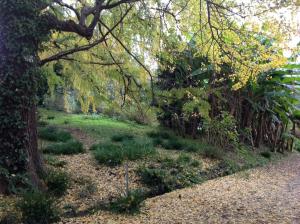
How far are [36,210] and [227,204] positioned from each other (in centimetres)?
266

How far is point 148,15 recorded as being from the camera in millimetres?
5320

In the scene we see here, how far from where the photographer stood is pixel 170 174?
604 cm

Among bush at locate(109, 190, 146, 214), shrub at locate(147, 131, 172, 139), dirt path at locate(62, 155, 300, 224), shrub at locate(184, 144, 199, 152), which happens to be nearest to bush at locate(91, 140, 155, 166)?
shrub at locate(184, 144, 199, 152)

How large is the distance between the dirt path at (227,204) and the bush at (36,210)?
313 mm

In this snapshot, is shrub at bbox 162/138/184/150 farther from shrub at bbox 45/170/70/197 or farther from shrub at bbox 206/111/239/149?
shrub at bbox 45/170/70/197

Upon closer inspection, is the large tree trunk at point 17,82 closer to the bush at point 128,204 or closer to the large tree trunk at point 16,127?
the large tree trunk at point 16,127

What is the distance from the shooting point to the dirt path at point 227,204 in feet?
14.5

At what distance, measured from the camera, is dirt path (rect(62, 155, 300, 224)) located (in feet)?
14.5

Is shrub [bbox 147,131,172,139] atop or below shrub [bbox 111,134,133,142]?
atop

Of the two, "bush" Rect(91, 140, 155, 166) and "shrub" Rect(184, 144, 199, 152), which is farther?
"shrub" Rect(184, 144, 199, 152)

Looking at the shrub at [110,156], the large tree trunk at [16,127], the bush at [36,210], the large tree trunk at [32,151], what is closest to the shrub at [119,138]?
the shrub at [110,156]

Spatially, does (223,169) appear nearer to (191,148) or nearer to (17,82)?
(191,148)

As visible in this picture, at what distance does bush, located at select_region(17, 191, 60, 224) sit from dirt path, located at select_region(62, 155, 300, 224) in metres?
0.31

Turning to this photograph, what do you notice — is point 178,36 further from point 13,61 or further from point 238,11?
point 13,61
